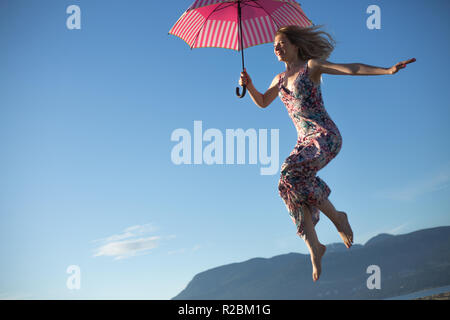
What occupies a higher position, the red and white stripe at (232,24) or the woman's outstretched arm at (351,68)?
the red and white stripe at (232,24)

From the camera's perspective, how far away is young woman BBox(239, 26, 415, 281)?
416 centimetres

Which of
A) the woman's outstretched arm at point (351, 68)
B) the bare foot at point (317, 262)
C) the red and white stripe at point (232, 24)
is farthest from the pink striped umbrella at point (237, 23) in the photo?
the bare foot at point (317, 262)

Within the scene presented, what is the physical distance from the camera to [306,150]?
4223 millimetres

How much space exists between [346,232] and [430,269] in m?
98.2

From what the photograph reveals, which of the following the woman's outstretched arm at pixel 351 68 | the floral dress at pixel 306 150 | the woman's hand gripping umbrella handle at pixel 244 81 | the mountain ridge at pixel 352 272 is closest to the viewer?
the woman's outstretched arm at pixel 351 68

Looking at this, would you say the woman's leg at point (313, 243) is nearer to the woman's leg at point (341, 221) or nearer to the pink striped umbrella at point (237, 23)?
the woman's leg at point (341, 221)

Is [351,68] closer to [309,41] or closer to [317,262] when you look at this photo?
[309,41]

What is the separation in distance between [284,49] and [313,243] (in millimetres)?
1921

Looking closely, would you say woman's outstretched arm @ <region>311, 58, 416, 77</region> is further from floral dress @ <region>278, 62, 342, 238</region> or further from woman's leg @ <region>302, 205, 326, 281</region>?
woman's leg @ <region>302, 205, 326, 281</region>

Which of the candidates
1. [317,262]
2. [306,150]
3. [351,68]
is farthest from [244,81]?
[317,262]

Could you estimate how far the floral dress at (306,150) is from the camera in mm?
4156
